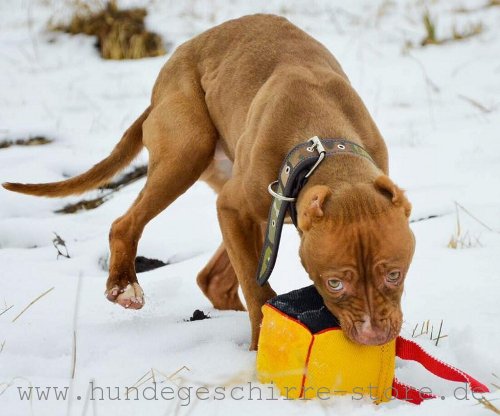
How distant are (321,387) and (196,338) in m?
0.88

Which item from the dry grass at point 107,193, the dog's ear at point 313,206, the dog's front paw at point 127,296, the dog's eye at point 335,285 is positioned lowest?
the dry grass at point 107,193

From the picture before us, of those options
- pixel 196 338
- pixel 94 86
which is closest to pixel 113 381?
pixel 196 338

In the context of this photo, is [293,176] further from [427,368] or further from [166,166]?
[166,166]

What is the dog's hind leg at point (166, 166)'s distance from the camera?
14.8 feet

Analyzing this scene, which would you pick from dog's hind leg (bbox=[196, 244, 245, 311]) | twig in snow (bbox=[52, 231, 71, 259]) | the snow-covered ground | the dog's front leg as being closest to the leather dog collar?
the dog's front leg

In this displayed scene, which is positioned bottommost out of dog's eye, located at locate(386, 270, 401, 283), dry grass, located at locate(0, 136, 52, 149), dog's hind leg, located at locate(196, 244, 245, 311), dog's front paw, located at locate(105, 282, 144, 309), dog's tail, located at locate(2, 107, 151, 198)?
dry grass, located at locate(0, 136, 52, 149)

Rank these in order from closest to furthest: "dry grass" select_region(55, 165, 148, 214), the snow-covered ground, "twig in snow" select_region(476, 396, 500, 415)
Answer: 1. "twig in snow" select_region(476, 396, 500, 415)
2. the snow-covered ground
3. "dry grass" select_region(55, 165, 148, 214)

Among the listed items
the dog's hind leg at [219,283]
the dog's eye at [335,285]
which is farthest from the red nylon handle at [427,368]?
the dog's hind leg at [219,283]

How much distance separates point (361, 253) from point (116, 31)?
23.1 ft

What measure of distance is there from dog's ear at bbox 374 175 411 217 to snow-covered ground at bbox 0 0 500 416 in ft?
2.35

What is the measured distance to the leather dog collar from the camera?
130 inches

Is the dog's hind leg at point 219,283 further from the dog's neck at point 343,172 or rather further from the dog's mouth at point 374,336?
the dog's mouth at point 374,336

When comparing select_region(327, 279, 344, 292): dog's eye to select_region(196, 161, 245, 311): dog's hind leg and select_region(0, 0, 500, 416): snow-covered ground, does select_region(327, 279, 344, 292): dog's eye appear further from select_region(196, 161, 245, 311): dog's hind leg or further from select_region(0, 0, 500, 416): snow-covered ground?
select_region(196, 161, 245, 311): dog's hind leg

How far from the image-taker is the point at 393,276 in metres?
2.95
